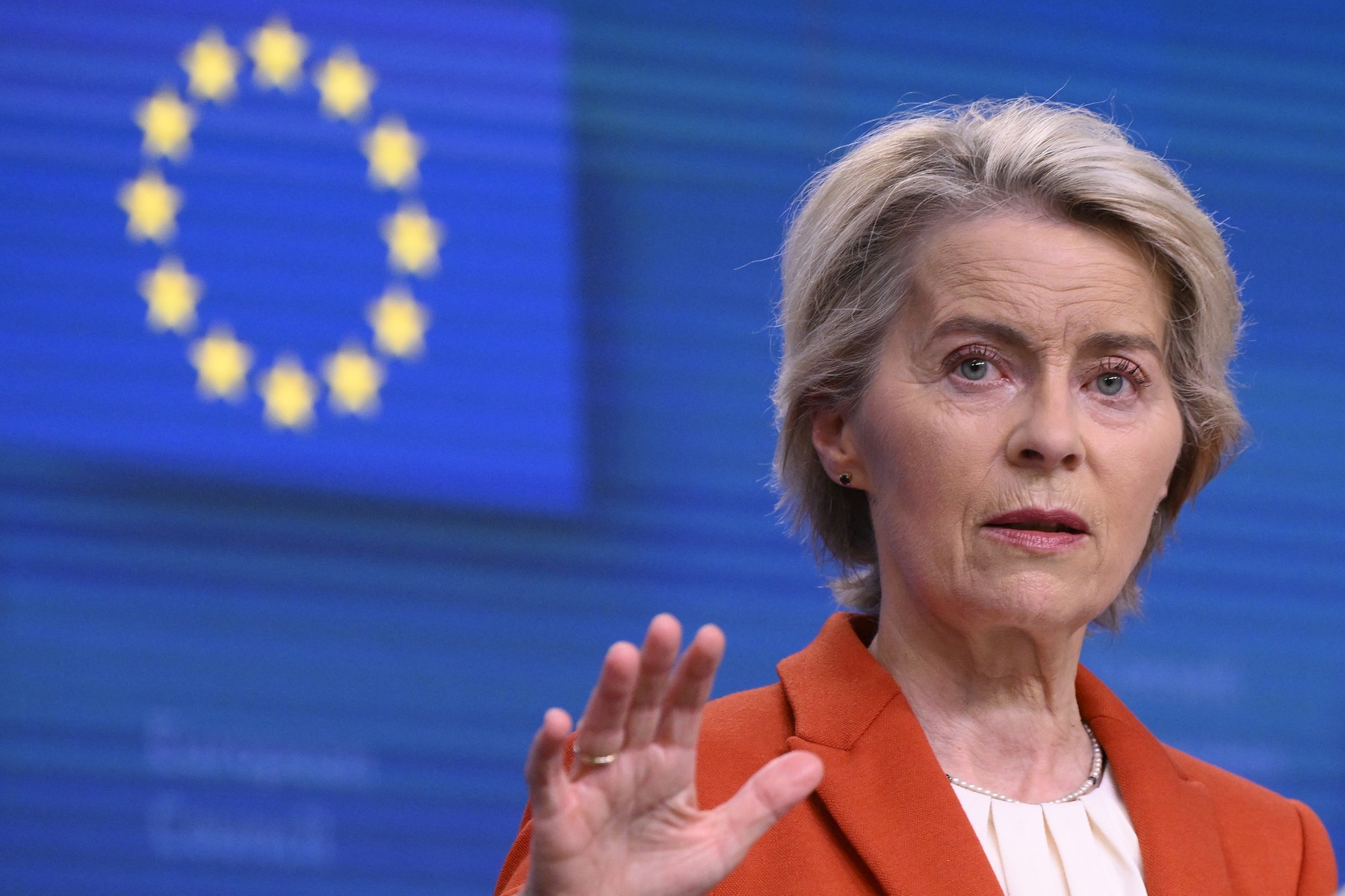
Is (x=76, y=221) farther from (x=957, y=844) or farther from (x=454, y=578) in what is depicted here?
(x=957, y=844)

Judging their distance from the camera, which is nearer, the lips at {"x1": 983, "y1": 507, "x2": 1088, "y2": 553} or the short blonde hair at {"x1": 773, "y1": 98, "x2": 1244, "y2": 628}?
the lips at {"x1": 983, "y1": 507, "x2": 1088, "y2": 553}

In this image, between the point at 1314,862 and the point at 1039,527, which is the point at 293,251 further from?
the point at 1314,862

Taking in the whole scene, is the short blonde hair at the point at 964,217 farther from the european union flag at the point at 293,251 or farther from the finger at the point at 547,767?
the european union flag at the point at 293,251

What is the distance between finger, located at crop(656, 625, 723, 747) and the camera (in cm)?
137

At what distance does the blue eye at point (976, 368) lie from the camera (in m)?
1.85

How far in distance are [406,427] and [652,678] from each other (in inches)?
96.4

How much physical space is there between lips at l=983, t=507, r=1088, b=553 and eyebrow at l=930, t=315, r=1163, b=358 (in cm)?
21

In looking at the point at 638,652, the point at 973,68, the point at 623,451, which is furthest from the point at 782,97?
the point at 638,652

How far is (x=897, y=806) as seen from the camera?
174cm

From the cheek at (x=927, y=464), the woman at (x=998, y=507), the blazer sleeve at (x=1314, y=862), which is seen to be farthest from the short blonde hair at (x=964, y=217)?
the blazer sleeve at (x=1314, y=862)

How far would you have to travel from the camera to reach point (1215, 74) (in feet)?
14.5

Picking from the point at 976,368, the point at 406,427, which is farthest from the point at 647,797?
the point at 406,427

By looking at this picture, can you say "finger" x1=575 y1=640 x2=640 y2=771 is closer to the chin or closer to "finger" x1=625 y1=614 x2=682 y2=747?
"finger" x1=625 y1=614 x2=682 y2=747

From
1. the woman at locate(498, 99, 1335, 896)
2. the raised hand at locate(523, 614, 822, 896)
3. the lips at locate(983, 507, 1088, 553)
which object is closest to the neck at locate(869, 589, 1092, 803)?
the woman at locate(498, 99, 1335, 896)
